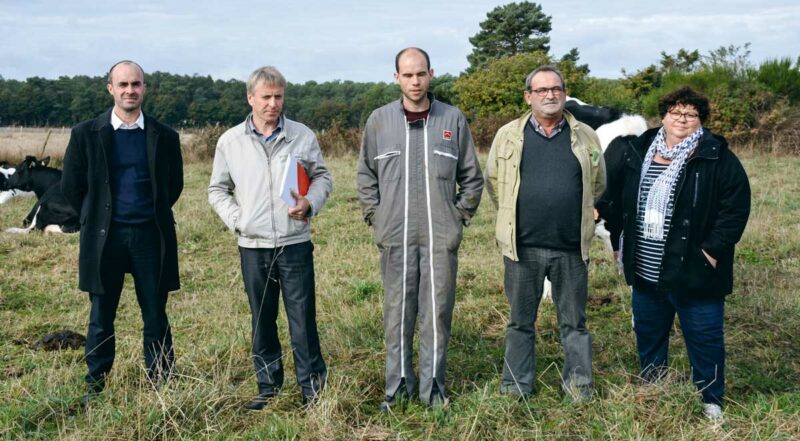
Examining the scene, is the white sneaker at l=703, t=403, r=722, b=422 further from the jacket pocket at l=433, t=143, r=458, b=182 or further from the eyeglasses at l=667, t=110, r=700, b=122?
the jacket pocket at l=433, t=143, r=458, b=182

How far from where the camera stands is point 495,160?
13.7 feet

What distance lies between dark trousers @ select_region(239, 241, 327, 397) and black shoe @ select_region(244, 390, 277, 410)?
1.0 inches

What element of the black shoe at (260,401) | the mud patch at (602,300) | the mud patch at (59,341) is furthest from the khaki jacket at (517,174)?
the mud patch at (59,341)

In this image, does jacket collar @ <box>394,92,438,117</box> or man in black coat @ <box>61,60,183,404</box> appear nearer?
jacket collar @ <box>394,92,438,117</box>

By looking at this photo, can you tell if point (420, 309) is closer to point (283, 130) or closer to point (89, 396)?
point (283, 130)

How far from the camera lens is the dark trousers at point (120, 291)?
414 cm

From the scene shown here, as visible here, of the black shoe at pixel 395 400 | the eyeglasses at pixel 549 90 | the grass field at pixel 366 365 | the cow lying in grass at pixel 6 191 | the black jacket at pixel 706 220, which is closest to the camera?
the grass field at pixel 366 365

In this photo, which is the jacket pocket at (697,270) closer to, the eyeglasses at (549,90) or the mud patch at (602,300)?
the eyeglasses at (549,90)

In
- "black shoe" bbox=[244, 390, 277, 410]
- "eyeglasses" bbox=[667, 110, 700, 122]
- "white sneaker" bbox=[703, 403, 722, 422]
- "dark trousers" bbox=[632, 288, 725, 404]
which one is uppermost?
"eyeglasses" bbox=[667, 110, 700, 122]

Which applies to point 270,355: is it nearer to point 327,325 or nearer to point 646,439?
point 327,325

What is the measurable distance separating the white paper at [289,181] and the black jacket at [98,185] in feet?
2.68

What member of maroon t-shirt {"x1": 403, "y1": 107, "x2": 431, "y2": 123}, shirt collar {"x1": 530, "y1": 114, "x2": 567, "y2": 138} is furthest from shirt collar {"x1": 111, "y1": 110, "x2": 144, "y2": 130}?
shirt collar {"x1": 530, "y1": 114, "x2": 567, "y2": 138}

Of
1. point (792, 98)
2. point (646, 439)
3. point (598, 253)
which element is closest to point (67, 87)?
point (792, 98)

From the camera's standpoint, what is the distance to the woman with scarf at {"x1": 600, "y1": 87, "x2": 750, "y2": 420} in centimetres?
384
